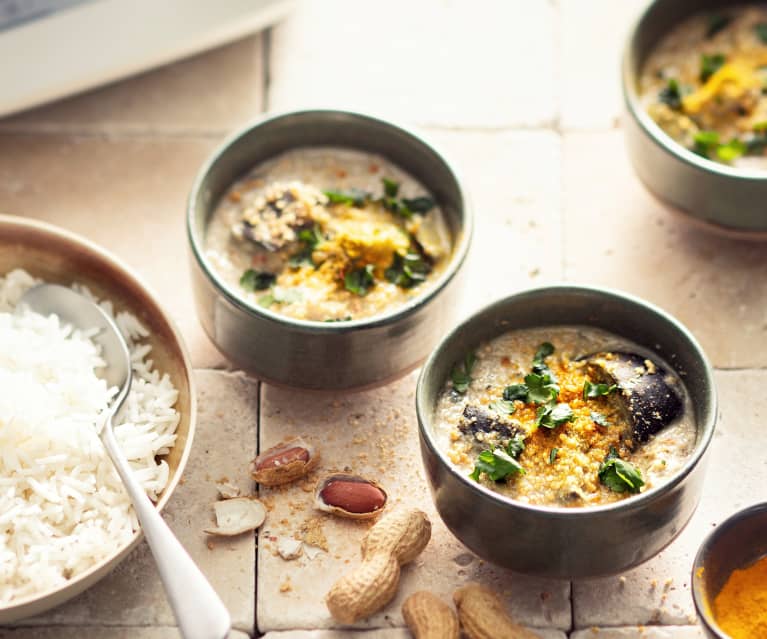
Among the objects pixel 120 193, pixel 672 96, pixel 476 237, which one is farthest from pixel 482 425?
pixel 120 193

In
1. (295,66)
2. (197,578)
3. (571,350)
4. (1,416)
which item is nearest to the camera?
(197,578)

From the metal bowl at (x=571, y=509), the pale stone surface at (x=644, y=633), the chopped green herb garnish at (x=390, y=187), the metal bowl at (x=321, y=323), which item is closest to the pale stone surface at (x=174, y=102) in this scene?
the metal bowl at (x=321, y=323)

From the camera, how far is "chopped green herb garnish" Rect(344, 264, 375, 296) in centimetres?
239

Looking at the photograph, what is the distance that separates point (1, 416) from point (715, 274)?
4.73 ft

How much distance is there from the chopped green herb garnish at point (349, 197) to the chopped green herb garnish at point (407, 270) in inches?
6.7

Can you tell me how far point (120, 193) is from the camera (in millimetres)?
2824

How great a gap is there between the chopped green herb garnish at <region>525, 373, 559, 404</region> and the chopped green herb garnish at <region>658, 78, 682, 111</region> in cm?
80

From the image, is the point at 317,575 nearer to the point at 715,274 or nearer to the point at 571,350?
the point at 571,350

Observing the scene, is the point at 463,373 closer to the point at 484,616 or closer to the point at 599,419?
the point at 599,419

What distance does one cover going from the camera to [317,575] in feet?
7.32

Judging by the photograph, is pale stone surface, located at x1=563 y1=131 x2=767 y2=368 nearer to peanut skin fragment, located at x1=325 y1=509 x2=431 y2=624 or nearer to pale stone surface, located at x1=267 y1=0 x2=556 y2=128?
pale stone surface, located at x1=267 y1=0 x2=556 y2=128

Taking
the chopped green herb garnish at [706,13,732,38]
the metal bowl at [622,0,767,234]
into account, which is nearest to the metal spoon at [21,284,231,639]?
the metal bowl at [622,0,767,234]

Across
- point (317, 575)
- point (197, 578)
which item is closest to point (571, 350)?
point (317, 575)

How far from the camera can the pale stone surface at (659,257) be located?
2588 millimetres
